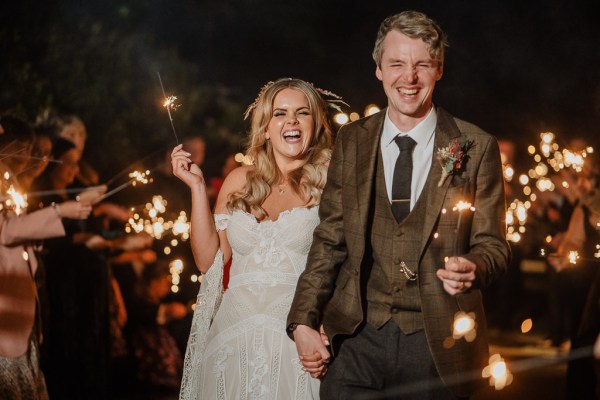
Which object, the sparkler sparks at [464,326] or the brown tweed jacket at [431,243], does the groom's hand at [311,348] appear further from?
the sparkler sparks at [464,326]

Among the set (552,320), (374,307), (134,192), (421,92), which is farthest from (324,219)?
(552,320)

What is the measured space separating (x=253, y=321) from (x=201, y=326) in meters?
0.30

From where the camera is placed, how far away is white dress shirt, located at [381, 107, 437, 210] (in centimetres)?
245

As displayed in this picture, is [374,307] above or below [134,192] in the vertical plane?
below

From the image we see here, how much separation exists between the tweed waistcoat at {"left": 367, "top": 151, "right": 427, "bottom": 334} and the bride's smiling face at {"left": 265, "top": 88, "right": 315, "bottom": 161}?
843 millimetres

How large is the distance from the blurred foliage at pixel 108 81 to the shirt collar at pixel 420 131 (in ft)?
10.1

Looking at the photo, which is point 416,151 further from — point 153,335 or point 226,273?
point 153,335

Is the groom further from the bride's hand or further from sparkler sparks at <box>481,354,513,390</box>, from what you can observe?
the bride's hand

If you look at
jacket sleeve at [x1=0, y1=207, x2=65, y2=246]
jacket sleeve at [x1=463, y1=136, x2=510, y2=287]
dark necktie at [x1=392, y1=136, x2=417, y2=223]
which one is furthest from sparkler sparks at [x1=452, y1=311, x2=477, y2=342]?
jacket sleeve at [x1=0, y1=207, x2=65, y2=246]

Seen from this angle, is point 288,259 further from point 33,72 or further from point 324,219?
point 33,72

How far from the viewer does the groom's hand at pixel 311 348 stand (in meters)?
2.50

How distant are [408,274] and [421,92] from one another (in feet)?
1.96

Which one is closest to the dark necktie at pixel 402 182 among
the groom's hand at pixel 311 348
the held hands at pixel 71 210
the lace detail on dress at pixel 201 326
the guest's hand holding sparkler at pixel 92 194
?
the groom's hand at pixel 311 348

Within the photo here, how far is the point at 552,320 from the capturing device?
6.35 metres
